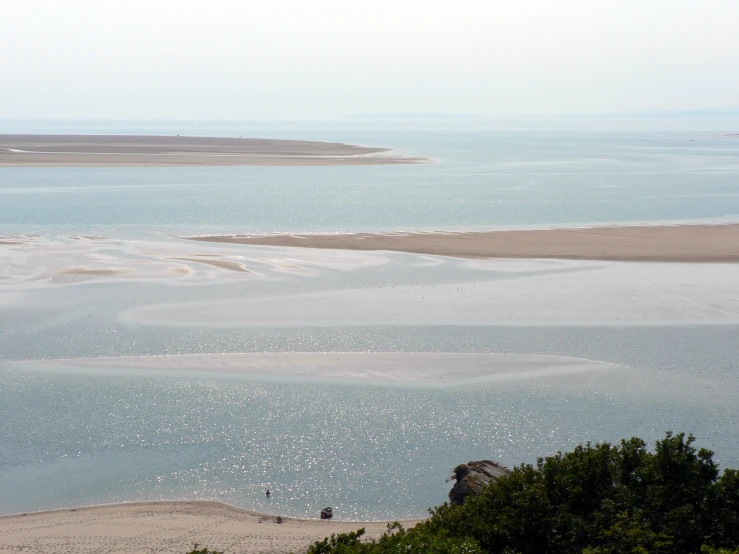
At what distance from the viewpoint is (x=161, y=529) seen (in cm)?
1530

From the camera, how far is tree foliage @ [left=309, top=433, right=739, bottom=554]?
36.1 feet

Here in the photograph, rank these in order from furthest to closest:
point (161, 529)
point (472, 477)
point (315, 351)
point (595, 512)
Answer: point (315, 351), point (161, 529), point (472, 477), point (595, 512)

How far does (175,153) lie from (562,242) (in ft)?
261

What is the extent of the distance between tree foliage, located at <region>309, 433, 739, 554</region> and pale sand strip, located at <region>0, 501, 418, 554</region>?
9.70 feet

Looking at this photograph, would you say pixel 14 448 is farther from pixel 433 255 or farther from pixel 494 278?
pixel 433 255

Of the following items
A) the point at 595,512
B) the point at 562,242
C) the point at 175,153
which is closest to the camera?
the point at 595,512

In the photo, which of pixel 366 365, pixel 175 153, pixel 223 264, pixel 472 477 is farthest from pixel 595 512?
pixel 175 153

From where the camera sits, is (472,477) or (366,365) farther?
(366,365)

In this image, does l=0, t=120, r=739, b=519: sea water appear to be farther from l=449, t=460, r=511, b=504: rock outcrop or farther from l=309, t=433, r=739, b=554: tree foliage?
l=309, t=433, r=739, b=554: tree foliage

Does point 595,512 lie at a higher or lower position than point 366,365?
higher

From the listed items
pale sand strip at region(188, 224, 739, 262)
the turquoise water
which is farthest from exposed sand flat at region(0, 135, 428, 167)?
pale sand strip at region(188, 224, 739, 262)

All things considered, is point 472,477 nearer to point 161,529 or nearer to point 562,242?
point 161,529

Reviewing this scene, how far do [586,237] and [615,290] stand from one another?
42.5 ft

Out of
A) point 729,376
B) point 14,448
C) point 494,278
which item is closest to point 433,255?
point 494,278
